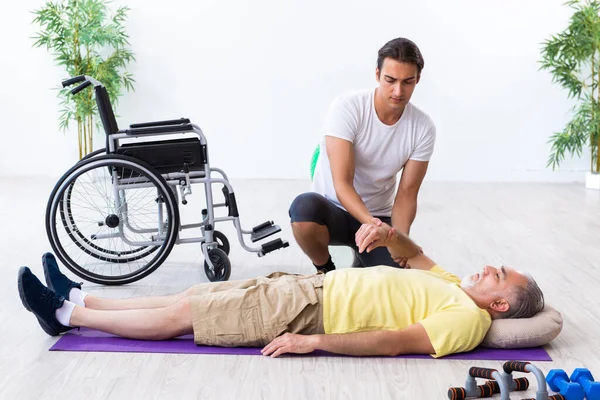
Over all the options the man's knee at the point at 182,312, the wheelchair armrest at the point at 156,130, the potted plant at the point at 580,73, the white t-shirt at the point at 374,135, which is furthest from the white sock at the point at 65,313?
the potted plant at the point at 580,73

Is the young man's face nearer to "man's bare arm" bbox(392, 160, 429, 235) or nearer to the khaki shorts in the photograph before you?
"man's bare arm" bbox(392, 160, 429, 235)

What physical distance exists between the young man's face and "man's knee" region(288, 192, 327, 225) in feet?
1.43

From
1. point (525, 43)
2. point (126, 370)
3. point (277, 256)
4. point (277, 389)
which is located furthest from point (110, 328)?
point (525, 43)

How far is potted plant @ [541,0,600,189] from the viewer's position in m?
5.46

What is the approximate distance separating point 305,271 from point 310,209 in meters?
0.52

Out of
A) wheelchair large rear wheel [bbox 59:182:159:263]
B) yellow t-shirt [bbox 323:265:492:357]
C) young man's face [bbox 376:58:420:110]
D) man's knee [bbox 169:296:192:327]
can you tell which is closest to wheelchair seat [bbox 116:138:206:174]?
wheelchair large rear wheel [bbox 59:182:159:263]

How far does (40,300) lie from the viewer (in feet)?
8.21

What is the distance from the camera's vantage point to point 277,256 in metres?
3.80

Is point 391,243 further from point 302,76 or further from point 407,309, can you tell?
point 302,76

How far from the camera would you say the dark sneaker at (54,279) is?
272cm

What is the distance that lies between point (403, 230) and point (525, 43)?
3.34 m

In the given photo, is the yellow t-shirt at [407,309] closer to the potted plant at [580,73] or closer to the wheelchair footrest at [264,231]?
the wheelchair footrest at [264,231]

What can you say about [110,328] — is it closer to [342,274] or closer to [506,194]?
[342,274]

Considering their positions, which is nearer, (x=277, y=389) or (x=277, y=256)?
(x=277, y=389)
